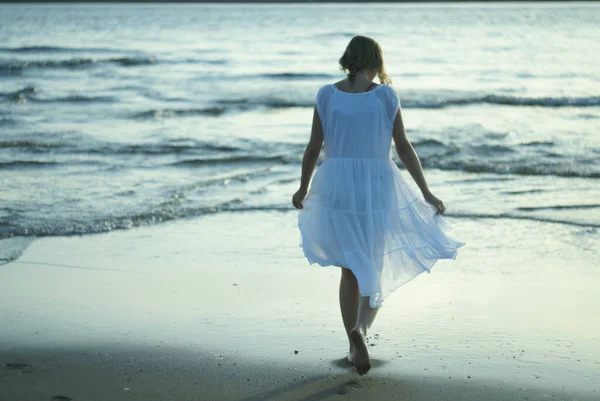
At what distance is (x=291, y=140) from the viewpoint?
47.0ft

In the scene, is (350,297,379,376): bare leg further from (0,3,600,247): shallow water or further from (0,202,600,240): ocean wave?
(0,3,600,247): shallow water

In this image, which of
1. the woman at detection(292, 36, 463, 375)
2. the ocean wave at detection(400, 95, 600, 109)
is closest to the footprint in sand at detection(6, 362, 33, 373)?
the woman at detection(292, 36, 463, 375)

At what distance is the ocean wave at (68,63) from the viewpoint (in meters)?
28.9

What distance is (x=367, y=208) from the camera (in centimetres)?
440

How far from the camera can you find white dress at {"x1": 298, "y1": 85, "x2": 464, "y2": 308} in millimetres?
4398

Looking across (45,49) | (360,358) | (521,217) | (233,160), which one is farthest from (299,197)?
(45,49)

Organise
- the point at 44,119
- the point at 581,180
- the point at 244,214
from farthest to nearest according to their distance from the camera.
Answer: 1. the point at 44,119
2. the point at 581,180
3. the point at 244,214

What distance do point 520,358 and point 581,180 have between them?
653 centimetres

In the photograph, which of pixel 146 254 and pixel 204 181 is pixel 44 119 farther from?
pixel 146 254

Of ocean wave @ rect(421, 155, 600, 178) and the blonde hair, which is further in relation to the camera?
ocean wave @ rect(421, 155, 600, 178)

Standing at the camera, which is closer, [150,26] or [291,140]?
[291,140]

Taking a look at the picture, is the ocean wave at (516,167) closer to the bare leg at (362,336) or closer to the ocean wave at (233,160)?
the ocean wave at (233,160)

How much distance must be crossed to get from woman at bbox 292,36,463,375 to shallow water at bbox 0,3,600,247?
384cm

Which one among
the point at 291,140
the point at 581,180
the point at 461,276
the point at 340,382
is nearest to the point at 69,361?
the point at 340,382
